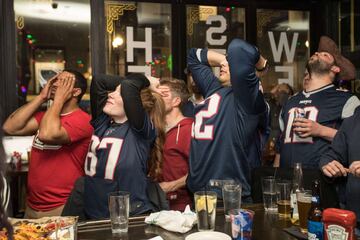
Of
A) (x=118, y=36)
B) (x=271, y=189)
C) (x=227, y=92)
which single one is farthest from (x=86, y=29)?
(x=271, y=189)

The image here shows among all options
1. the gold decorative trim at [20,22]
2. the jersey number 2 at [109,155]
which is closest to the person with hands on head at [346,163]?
the jersey number 2 at [109,155]

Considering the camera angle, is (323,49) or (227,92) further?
(323,49)

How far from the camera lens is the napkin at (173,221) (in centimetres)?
151

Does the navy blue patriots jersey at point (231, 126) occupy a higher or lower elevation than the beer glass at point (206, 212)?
higher

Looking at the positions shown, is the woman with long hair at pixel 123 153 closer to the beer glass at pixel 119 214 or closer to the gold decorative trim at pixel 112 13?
the beer glass at pixel 119 214

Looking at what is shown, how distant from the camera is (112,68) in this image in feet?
12.6

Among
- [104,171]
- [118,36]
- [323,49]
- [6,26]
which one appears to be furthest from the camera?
[118,36]

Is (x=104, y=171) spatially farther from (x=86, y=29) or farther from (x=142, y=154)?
(x=86, y=29)

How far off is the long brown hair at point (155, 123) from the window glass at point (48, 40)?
1.82 m

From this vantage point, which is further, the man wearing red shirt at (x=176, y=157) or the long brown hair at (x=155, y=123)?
the man wearing red shirt at (x=176, y=157)

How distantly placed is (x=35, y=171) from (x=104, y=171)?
0.74 metres

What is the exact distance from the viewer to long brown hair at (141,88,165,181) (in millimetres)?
2201

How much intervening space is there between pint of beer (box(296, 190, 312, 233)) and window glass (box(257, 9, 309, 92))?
293cm

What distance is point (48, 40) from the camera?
3885 millimetres
